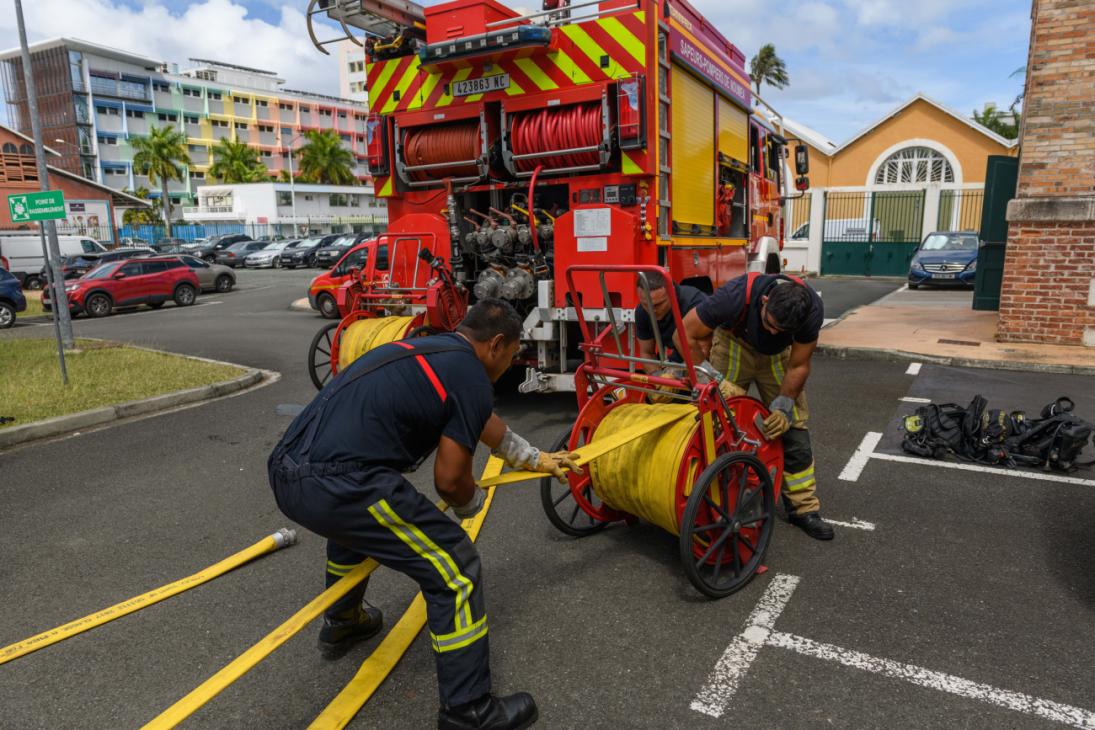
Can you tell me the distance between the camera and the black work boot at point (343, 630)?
3180 mm

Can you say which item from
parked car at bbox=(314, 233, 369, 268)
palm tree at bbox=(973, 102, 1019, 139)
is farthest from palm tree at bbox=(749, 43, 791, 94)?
parked car at bbox=(314, 233, 369, 268)

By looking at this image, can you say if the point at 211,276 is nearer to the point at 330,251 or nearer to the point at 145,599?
the point at 330,251

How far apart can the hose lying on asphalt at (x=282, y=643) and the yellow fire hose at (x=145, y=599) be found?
2.95 feet

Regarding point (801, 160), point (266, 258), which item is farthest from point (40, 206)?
point (266, 258)

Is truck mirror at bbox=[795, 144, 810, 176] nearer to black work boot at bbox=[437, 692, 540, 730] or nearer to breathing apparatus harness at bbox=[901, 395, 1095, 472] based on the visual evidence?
breathing apparatus harness at bbox=[901, 395, 1095, 472]

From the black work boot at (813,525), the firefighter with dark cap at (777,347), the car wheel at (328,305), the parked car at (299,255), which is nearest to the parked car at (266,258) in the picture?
the parked car at (299,255)

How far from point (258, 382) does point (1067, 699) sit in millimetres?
8677

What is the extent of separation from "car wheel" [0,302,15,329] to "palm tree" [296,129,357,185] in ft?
184

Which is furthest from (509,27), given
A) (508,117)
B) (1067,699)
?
(1067,699)

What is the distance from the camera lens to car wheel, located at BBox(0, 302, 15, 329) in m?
16.6

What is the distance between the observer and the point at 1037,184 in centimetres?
930

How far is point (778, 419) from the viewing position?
4.04 meters

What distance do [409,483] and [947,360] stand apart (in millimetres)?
8425

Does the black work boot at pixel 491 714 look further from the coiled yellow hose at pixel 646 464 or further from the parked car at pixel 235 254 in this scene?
the parked car at pixel 235 254
